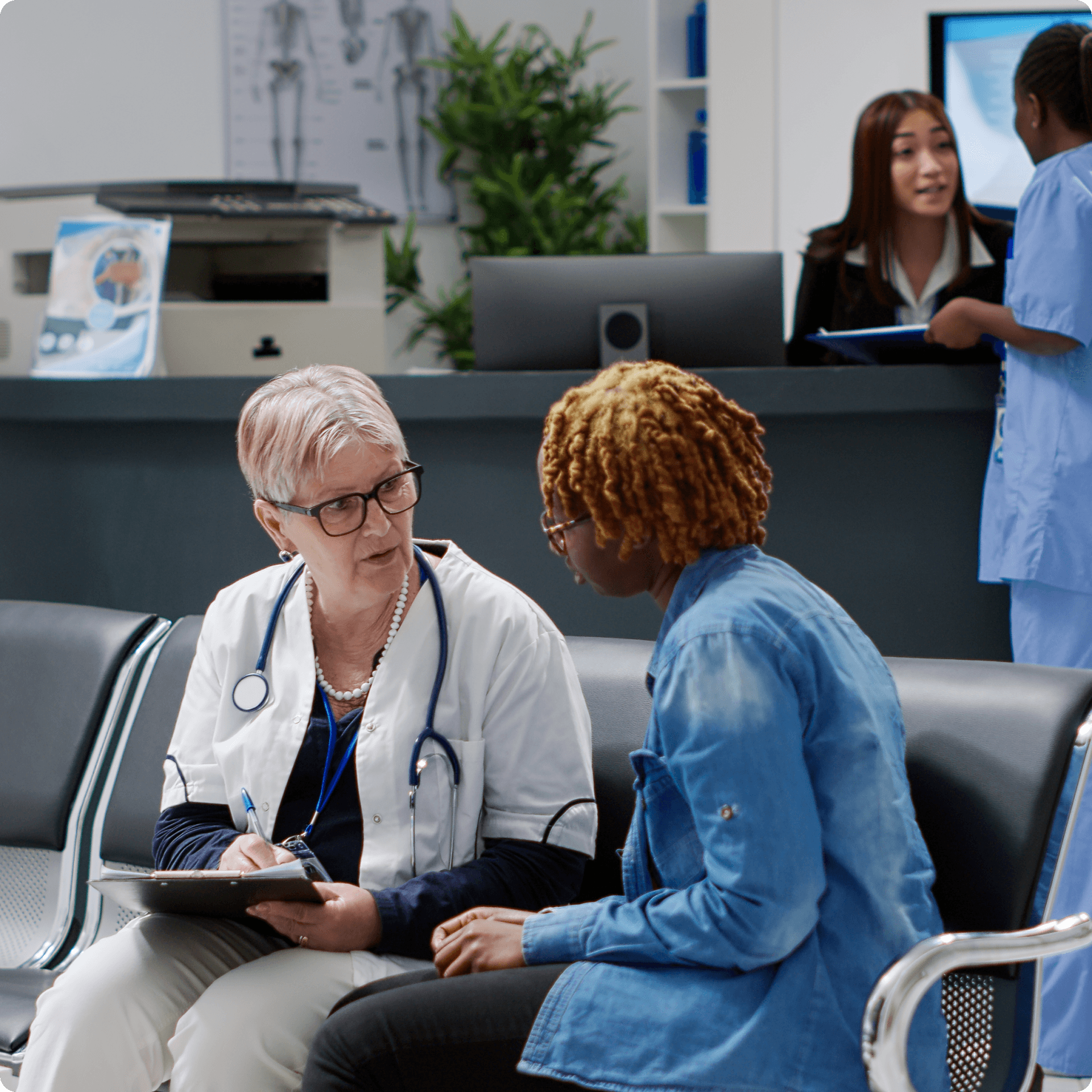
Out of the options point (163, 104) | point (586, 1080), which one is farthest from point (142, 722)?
point (163, 104)

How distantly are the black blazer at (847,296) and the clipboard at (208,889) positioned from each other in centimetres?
165

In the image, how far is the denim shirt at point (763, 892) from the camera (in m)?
0.91

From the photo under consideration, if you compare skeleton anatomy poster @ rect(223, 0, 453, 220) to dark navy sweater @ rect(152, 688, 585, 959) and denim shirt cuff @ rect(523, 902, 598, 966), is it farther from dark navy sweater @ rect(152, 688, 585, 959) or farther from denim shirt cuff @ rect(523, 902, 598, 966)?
denim shirt cuff @ rect(523, 902, 598, 966)

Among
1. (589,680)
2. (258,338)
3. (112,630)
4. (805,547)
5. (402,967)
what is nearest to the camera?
(402,967)

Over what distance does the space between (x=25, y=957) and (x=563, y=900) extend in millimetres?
887

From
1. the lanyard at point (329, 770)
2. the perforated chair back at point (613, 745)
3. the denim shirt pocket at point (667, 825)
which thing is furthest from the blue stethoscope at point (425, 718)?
the denim shirt pocket at point (667, 825)

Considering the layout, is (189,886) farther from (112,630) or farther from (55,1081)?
(112,630)

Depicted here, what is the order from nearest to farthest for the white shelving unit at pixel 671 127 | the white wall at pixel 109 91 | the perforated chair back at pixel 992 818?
the perforated chair back at pixel 992 818, the white shelving unit at pixel 671 127, the white wall at pixel 109 91

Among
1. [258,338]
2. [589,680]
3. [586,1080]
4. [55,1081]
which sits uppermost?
[258,338]

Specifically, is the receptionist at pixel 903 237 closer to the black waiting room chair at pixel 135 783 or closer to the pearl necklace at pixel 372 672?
the pearl necklace at pixel 372 672

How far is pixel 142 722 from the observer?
1.75 metres

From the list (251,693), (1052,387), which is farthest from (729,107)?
(251,693)

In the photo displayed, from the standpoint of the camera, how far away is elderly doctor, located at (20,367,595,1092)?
47.2 inches

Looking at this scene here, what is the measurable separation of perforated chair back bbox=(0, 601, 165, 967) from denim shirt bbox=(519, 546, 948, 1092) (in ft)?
3.36
